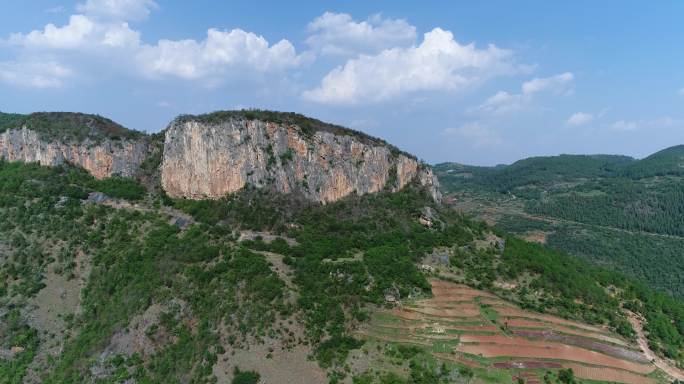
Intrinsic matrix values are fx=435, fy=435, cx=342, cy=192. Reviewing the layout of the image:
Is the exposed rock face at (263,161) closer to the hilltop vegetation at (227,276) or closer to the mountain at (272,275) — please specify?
the mountain at (272,275)

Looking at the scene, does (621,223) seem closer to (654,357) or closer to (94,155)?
(654,357)

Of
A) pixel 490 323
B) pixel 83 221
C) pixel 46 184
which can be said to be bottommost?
pixel 490 323

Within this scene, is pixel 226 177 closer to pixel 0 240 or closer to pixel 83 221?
pixel 83 221

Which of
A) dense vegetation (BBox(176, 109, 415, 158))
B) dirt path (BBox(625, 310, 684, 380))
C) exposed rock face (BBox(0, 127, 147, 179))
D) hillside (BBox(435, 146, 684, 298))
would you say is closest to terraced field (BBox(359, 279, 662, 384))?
dirt path (BBox(625, 310, 684, 380))

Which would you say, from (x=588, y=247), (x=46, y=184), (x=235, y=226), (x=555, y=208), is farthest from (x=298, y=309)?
(x=555, y=208)

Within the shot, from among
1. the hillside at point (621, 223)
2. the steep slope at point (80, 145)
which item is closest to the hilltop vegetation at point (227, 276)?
the steep slope at point (80, 145)
